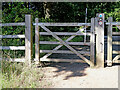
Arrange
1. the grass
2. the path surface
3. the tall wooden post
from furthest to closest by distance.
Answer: the tall wooden post → the path surface → the grass

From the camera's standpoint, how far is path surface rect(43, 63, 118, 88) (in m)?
4.82

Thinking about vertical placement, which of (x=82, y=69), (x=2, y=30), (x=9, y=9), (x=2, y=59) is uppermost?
(x=9, y=9)

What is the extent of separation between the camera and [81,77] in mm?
5527

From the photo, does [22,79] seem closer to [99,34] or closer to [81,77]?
[81,77]

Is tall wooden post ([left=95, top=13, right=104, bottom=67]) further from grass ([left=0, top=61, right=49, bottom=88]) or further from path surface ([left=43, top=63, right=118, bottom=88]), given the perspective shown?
grass ([left=0, top=61, right=49, bottom=88])

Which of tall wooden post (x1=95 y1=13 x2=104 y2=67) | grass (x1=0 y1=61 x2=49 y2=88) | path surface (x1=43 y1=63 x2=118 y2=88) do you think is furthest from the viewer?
tall wooden post (x1=95 y1=13 x2=104 y2=67)

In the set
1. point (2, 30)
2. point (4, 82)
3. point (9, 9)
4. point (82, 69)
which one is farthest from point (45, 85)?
point (9, 9)

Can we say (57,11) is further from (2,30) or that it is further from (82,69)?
(82,69)

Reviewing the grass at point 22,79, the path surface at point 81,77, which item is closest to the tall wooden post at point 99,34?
the path surface at point 81,77

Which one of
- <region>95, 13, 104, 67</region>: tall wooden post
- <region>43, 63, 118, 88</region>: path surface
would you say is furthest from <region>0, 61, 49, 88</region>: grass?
<region>95, 13, 104, 67</region>: tall wooden post

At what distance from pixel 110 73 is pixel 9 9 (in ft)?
19.5

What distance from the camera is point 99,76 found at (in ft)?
18.3

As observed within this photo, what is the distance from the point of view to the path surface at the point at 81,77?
4.82m

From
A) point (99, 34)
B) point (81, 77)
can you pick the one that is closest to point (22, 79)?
point (81, 77)
